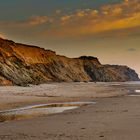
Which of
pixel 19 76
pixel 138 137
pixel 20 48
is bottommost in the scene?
pixel 138 137

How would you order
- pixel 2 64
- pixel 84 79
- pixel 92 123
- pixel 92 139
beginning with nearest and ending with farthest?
pixel 92 139 → pixel 92 123 → pixel 2 64 → pixel 84 79

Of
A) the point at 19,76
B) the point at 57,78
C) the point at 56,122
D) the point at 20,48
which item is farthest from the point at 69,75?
the point at 56,122

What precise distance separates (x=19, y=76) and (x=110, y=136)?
79.7 metres

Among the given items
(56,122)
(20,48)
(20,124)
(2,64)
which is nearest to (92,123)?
(56,122)

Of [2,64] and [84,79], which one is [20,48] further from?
[2,64]

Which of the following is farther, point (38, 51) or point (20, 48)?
point (38, 51)

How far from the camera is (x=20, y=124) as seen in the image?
15.8m

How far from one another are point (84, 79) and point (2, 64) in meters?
109

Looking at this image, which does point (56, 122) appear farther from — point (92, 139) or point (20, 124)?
point (92, 139)

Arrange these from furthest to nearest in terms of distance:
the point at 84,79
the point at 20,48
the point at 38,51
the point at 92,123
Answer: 1. the point at 84,79
2. the point at 38,51
3. the point at 20,48
4. the point at 92,123

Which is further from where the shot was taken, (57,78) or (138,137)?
(57,78)

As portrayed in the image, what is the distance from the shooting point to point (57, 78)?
165 metres

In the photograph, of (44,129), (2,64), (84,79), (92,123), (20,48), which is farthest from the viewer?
(84,79)

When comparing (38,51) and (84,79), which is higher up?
(38,51)
